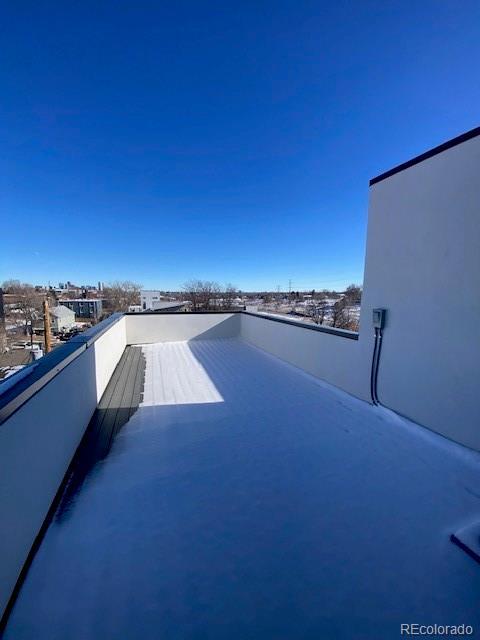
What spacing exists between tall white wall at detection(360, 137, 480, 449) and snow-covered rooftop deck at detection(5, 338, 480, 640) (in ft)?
1.06

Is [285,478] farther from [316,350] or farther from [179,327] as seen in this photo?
[179,327]

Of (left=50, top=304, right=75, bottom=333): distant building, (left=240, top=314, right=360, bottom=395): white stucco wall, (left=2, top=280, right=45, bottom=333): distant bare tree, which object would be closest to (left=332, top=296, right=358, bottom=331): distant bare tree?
(left=240, top=314, right=360, bottom=395): white stucco wall

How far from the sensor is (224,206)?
36.8ft

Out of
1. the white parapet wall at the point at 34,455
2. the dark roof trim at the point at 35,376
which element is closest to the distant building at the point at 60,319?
the dark roof trim at the point at 35,376

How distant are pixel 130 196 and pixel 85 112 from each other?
5001 millimetres

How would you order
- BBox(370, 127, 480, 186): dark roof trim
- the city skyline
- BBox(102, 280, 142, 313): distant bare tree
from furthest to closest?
BBox(102, 280, 142, 313): distant bare tree < the city skyline < BBox(370, 127, 480, 186): dark roof trim

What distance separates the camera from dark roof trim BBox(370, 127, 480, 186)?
1914 millimetres

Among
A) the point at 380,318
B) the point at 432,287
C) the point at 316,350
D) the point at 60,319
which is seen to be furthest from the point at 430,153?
the point at 60,319

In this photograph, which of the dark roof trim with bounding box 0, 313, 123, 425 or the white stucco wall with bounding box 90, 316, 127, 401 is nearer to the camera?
the dark roof trim with bounding box 0, 313, 123, 425

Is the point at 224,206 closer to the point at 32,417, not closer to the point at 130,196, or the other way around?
the point at 130,196

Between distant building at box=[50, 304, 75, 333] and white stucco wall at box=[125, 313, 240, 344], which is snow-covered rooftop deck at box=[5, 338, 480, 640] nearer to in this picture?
white stucco wall at box=[125, 313, 240, 344]

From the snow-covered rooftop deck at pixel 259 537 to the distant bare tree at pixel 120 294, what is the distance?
26.3 meters

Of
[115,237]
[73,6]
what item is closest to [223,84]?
[73,6]

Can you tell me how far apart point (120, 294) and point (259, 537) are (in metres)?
32.9
